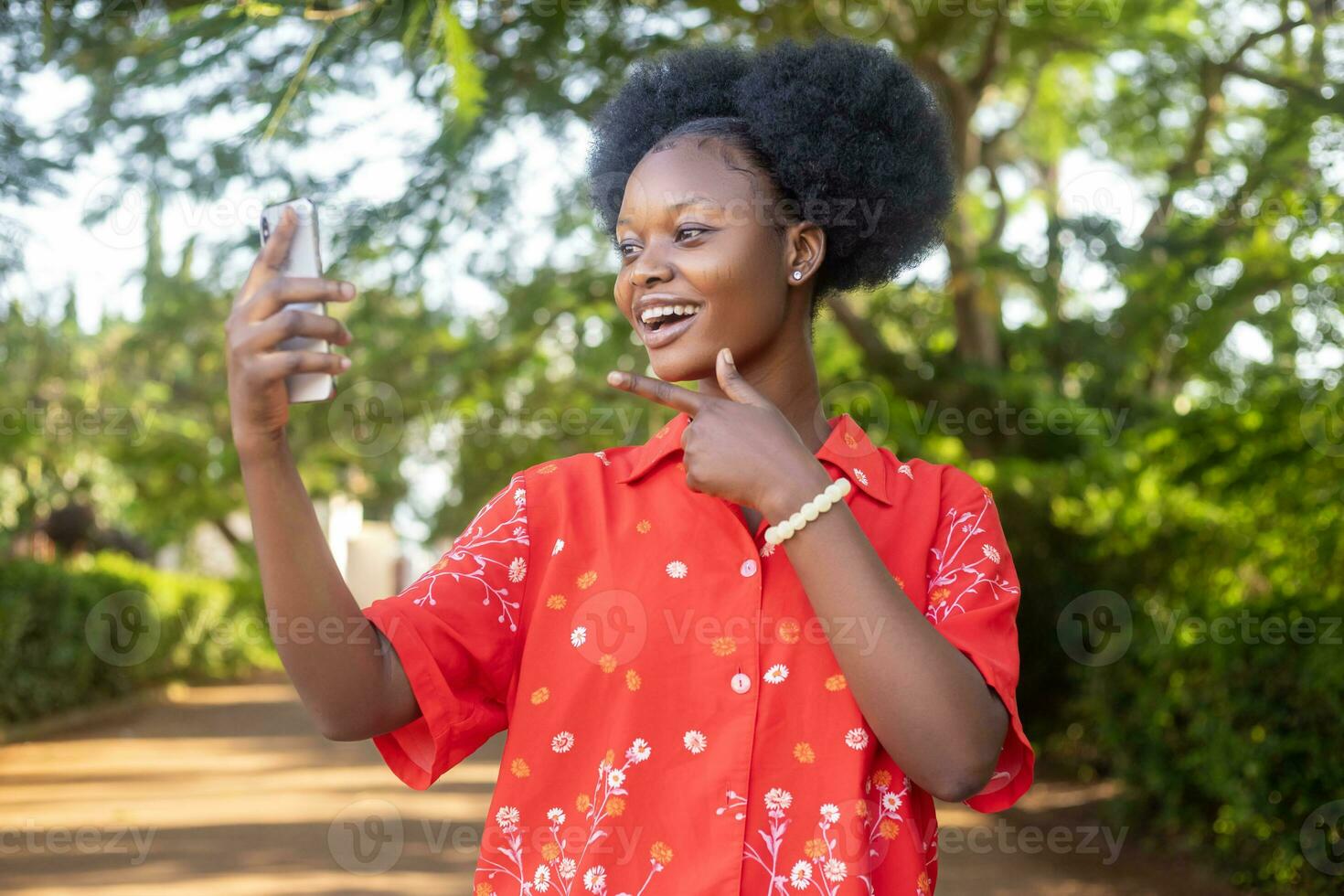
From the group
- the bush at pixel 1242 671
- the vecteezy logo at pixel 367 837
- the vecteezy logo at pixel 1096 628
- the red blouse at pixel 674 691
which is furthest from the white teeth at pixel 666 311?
the vecteezy logo at pixel 1096 628

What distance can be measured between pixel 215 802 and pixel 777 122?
8.49 metres

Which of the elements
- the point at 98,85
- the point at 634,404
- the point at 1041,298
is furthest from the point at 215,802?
the point at 1041,298

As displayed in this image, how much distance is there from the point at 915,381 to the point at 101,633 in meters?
9.94

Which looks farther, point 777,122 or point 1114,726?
point 1114,726

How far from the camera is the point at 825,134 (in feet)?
7.06

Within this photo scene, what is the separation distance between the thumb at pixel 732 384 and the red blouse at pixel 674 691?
0.66 feet

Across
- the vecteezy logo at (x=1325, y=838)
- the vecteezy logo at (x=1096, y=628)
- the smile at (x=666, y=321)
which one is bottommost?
the vecteezy logo at (x=1096, y=628)

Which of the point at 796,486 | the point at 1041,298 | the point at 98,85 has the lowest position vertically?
the point at 1041,298

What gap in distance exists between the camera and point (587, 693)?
5.96 ft

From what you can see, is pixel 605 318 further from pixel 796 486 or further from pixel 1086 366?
pixel 796 486

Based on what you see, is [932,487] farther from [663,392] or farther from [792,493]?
[663,392]

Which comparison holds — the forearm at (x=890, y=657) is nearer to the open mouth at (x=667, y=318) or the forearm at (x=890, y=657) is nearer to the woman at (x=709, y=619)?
the woman at (x=709, y=619)

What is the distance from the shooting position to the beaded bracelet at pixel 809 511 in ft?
5.39

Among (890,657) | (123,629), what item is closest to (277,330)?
(890,657)
